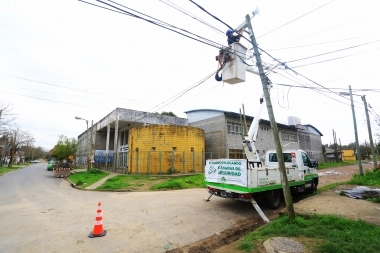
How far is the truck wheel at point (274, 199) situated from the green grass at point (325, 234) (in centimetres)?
181

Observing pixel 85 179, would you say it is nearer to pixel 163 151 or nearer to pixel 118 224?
pixel 163 151

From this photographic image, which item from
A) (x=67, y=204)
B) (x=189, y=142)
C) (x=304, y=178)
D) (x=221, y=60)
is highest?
(x=221, y=60)

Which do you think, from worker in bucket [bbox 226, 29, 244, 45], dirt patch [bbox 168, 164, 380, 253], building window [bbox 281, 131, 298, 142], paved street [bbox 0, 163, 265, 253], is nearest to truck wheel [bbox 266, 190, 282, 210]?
dirt patch [bbox 168, 164, 380, 253]

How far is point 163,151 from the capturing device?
2080 centimetres

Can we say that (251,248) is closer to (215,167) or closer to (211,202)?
(215,167)

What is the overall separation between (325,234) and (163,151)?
56.9ft

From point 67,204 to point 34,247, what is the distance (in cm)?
499

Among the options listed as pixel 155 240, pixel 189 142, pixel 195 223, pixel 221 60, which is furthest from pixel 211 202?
pixel 189 142

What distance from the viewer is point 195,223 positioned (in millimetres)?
5953

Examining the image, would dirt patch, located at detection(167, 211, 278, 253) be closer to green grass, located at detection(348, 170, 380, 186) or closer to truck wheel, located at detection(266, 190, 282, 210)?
truck wheel, located at detection(266, 190, 282, 210)

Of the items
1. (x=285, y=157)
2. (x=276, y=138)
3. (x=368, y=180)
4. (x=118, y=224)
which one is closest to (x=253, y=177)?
(x=276, y=138)

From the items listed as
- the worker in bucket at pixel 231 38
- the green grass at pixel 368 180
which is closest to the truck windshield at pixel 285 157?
the green grass at pixel 368 180

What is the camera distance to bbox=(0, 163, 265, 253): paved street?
4516 mm

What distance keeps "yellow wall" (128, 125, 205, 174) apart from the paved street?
11.7 metres
